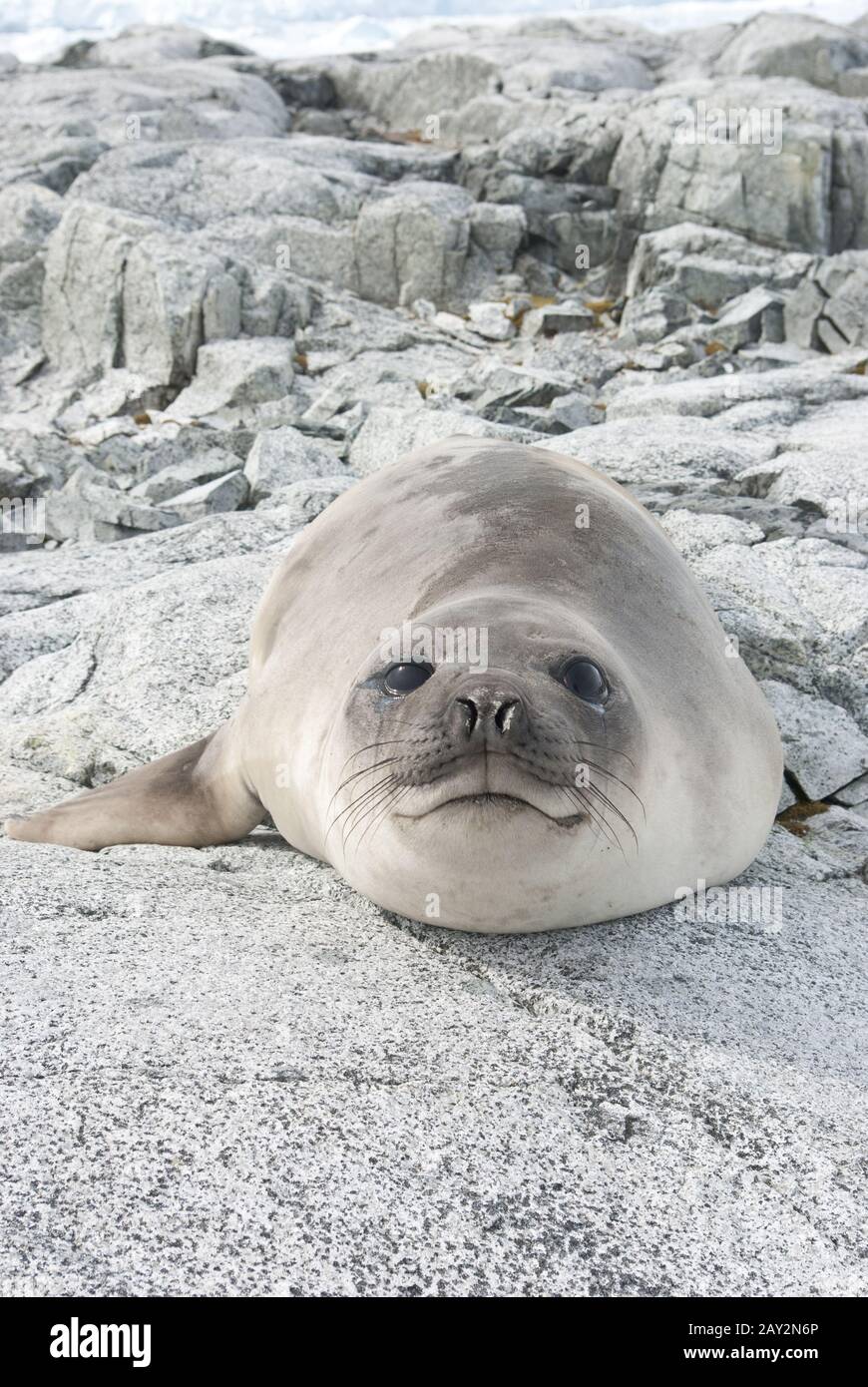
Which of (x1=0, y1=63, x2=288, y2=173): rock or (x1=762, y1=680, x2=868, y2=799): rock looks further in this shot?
(x1=0, y1=63, x2=288, y2=173): rock

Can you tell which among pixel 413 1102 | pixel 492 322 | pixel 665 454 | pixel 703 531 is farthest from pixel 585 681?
pixel 492 322

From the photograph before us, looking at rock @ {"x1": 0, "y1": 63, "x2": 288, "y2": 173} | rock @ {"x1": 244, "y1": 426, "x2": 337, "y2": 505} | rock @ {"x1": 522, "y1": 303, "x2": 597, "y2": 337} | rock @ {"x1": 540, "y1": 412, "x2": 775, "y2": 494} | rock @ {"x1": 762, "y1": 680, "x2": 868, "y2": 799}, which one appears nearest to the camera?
rock @ {"x1": 762, "y1": 680, "x2": 868, "y2": 799}

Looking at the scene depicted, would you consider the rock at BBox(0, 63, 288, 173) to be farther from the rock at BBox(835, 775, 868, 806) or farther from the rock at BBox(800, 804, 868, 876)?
the rock at BBox(800, 804, 868, 876)

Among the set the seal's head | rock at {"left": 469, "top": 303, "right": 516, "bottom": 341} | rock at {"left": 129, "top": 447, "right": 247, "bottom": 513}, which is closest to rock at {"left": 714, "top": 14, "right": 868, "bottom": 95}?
rock at {"left": 469, "top": 303, "right": 516, "bottom": 341}

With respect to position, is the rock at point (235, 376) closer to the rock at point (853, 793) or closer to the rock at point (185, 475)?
the rock at point (185, 475)

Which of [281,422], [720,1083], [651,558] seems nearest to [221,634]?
[651,558]

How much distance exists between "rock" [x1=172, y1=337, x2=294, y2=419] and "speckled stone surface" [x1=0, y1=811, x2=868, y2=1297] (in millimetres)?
11925

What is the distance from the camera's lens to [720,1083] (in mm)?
2809

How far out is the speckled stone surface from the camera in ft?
7.22

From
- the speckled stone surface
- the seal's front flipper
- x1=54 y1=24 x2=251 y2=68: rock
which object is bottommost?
the seal's front flipper

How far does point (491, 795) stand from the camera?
2816 millimetres

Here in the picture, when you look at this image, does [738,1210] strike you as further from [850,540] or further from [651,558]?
[850,540]

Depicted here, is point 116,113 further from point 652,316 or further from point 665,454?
point 665,454

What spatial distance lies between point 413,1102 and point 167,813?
2.20m
